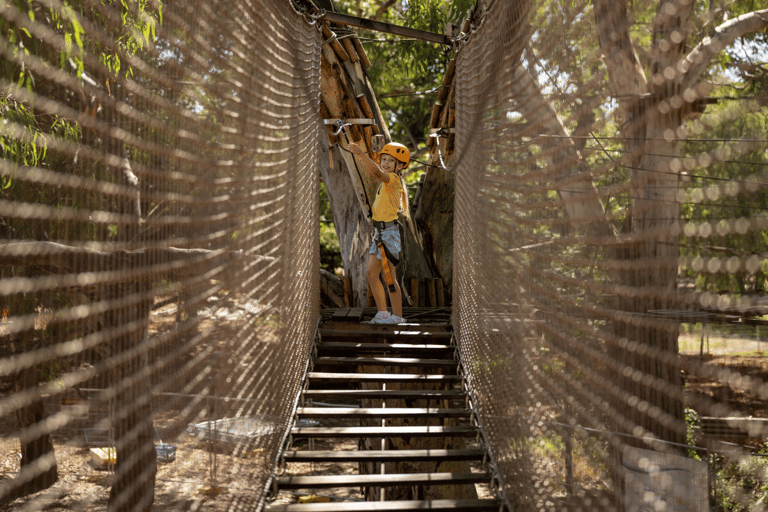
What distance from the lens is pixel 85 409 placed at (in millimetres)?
1204

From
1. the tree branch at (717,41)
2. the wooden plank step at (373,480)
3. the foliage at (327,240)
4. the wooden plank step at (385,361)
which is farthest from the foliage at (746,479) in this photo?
the foliage at (327,240)

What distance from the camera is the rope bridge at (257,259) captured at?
3.58ft

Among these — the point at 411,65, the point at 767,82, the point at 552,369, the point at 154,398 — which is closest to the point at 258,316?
the point at 154,398

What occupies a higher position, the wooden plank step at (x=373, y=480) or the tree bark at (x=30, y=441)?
the tree bark at (x=30, y=441)

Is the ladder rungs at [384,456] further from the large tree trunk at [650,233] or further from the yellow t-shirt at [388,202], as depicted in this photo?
the yellow t-shirt at [388,202]

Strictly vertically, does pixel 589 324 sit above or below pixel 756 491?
above

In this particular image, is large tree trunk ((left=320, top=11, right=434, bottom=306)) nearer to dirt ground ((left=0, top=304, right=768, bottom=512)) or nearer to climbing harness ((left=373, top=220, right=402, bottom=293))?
climbing harness ((left=373, top=220, right=402, bottom=293))

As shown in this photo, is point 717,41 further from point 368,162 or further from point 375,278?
point 375,278

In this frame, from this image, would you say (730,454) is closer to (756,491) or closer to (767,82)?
(756,491)

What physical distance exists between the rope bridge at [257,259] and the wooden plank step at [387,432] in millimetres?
581

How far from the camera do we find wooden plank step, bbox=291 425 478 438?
3355mm

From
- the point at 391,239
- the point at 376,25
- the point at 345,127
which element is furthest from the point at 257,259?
the point at 345,127

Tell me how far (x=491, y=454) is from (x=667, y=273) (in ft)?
6.60

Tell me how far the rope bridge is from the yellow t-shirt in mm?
1990
